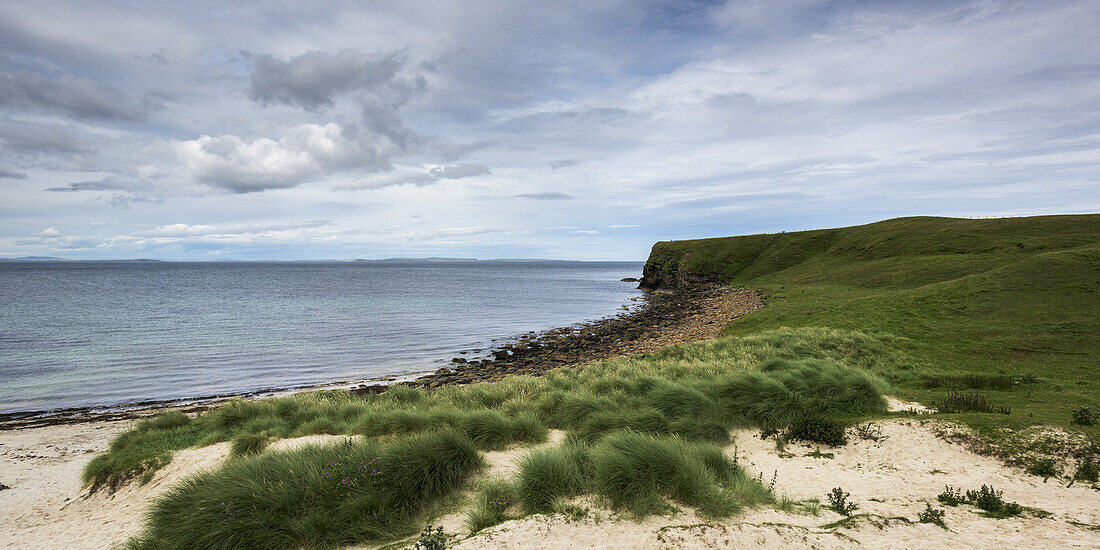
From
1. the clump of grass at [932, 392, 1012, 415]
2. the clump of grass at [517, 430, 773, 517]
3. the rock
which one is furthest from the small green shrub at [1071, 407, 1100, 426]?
the rock


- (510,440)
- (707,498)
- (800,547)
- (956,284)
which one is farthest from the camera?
(956,284)

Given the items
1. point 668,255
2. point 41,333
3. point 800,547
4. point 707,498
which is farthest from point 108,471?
point 668,255

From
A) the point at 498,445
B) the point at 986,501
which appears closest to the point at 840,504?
the point at 986,501

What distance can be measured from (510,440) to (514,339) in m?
30.5

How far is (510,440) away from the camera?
31.8 feet

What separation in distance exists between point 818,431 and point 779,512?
4.61 metres

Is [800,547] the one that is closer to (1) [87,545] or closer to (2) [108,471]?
(1) [87,545]

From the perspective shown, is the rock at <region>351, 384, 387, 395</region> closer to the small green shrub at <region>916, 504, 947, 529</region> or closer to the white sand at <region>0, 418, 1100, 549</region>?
the white sand at <region>0, 418, 1100, 549</region>

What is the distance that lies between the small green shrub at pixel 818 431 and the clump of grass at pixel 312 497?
7.44 meters

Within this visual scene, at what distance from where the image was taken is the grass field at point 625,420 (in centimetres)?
652

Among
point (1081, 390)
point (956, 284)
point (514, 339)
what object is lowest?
point (514, 339)

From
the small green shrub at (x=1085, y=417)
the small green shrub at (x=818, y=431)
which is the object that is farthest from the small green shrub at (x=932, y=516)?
the small green shrub at (x=1085, y=417)

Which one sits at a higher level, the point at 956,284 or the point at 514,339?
the point at 956,284

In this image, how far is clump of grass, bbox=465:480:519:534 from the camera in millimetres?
6121
